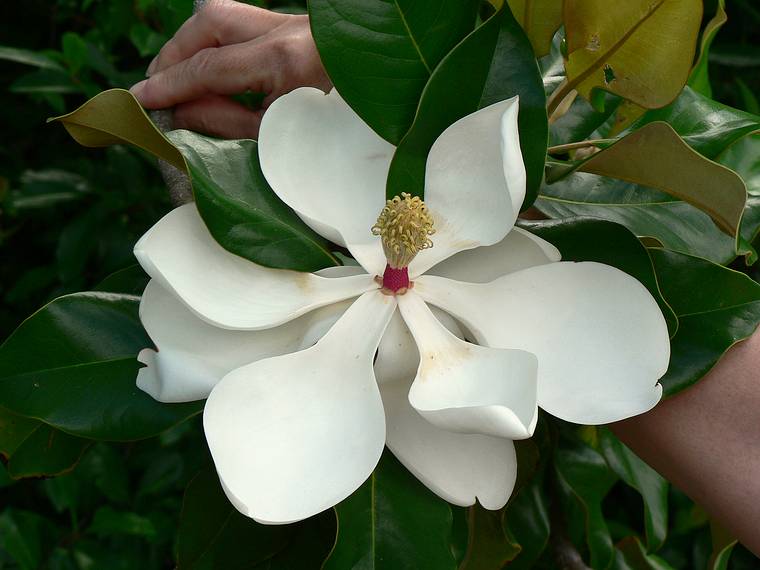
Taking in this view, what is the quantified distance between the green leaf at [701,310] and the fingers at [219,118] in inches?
15.8

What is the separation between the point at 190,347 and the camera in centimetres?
63

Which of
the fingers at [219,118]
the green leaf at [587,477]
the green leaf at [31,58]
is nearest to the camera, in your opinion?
the fingers at [219,118]

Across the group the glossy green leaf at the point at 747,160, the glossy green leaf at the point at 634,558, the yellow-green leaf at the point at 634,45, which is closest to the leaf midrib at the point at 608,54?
the yellow-green leaf at the point at 634,45

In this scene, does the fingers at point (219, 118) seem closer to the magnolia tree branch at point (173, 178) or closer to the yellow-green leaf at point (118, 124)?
the magnolia tree branch at point (173, 178)

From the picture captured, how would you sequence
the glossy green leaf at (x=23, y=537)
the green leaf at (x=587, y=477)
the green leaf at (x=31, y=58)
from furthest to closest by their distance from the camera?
1. the green leaf at (x=31, y=58)
2. the glossy green leaf at (x=23, y=537)
3. the green leaf at (x=587, y=477)

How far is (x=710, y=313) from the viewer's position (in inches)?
27.5

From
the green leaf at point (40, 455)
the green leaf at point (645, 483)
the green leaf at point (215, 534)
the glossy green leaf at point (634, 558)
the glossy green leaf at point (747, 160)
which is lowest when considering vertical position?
the glossy green leaf at point (634, 558)

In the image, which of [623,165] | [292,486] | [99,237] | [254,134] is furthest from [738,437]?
[99,237]

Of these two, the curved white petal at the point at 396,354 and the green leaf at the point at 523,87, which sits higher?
the green leaf at the point at 523,87

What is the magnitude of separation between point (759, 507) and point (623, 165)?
0.29 metres

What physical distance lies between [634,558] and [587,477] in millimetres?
→ 219

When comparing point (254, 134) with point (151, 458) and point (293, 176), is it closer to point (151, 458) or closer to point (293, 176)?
point (293, 176)

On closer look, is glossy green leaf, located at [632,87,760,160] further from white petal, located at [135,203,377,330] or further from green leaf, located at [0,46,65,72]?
green leaf, located at [0,46,65,72]

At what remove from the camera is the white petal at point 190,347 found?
0.62 meters
